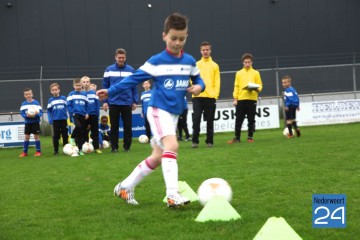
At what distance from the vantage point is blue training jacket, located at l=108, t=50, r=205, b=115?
5812mm

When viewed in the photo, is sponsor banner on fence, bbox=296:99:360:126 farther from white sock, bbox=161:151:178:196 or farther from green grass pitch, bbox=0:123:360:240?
white sock, bbox=161:151:178:196

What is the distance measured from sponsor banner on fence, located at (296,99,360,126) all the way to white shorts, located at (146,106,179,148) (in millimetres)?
15843

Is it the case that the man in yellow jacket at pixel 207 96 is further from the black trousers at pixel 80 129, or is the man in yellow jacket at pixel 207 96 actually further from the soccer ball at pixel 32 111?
the soccer ball at pixel 32 111

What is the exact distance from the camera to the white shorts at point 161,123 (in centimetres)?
568

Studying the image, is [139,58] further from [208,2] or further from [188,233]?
[188,233]

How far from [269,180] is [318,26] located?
78.7 feet

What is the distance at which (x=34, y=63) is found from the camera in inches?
1024

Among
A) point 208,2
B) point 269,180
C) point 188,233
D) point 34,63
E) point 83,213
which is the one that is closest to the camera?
point 188,233

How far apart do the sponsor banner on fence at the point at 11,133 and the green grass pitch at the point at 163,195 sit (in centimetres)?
678

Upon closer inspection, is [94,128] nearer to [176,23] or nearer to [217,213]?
[176,23]

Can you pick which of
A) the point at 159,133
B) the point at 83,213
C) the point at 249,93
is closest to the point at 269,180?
the point at 159,133

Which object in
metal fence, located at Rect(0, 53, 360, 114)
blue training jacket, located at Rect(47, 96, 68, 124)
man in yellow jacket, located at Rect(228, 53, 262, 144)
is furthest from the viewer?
metal fence, located at Rect(0, 53, 360, 114)

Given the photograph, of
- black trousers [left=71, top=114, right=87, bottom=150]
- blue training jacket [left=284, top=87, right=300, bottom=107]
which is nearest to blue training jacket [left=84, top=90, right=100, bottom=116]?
black trousers [left=71, top=114, right=87, bottom=150]

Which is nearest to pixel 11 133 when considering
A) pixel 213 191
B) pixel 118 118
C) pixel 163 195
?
pixel 118 118
